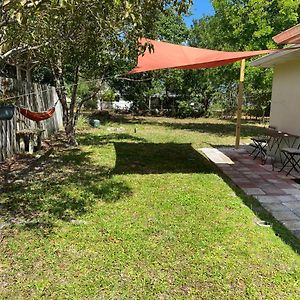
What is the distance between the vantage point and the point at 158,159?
320 inches

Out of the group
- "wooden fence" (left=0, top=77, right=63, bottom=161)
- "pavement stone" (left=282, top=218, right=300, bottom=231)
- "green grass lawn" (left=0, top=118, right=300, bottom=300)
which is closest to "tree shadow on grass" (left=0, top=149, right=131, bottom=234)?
"green grass lawn" (left=0, top=118, right=300, bottom=300)

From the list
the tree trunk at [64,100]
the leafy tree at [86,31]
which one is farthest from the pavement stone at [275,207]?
the tree trunk at [64,100]

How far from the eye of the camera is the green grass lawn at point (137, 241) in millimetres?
2830

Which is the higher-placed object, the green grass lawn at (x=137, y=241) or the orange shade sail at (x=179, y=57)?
the orange shade sail at (x=179, y=57)

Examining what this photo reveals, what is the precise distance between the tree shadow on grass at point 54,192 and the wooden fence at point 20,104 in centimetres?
89

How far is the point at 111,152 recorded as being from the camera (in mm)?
8898

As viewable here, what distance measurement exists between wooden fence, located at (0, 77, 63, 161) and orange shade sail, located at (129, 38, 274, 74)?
2922 millimetres

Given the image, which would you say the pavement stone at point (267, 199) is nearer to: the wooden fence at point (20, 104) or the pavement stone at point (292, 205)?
the pavement stone at point (292, 205)

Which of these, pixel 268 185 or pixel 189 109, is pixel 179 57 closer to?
pixel 268 185

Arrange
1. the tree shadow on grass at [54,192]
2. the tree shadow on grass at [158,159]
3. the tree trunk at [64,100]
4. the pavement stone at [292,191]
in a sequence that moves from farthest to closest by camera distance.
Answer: the tree trunk at [64,100] → the tree shadow on grass at [158,159] → the pavement stone at [292,191] → the tree shadow on grass at [54,192]

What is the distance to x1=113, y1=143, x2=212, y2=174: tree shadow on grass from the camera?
7029 millimetres

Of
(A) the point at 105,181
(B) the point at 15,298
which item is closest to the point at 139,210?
(A) the point at 105,181

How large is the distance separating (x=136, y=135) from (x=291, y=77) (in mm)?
6286

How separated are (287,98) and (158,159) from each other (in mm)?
3490
